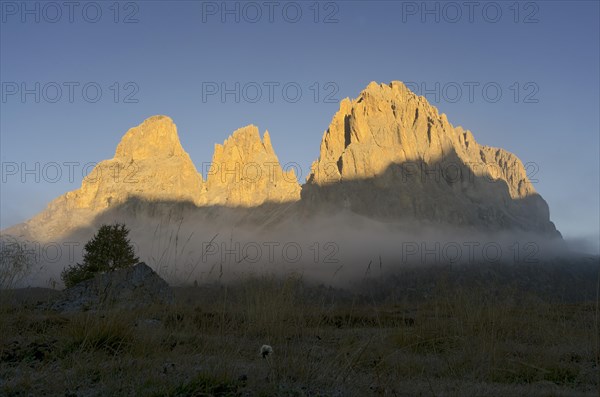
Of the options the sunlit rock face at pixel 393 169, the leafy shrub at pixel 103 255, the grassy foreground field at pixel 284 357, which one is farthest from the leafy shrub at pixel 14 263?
the sunlit rock face at pixel 393 169

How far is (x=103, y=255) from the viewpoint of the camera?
27594 millimetres

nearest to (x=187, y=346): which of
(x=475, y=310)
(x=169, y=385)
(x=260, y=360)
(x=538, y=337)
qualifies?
(x=260, y=360)

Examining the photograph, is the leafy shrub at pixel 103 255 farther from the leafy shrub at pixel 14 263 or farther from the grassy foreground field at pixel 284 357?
the grassy foreground field at pixel 284 357

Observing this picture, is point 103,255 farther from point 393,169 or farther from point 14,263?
point 393,169

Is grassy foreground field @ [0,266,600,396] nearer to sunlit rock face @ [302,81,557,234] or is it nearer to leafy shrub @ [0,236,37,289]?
leafy shrub @ [0,236,37,289]

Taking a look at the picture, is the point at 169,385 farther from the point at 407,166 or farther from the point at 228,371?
the point at 407,166

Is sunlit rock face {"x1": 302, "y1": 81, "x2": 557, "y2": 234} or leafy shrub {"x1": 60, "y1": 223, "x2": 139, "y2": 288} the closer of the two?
leafy shrub {"x1": 60, "y1": 223, "x2": 139, "y2": 288}

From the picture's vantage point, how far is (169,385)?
3.57 metres

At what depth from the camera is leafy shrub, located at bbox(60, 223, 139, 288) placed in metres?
27.8

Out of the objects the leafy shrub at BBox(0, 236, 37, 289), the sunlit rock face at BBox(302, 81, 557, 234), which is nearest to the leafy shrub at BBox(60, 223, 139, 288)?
the leafy shrub at BBox(0, 236, 37, 289)

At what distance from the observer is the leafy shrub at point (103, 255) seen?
27.8m

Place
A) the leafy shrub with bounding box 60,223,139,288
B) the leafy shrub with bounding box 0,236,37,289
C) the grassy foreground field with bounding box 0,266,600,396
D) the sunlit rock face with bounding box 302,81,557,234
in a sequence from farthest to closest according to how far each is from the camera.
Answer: the sunlit rock face with bounding box 302,81,557,234 < the leafy shrub with bounding box 60,223,139,288 < the leafy shrub with bounding box 0,236,37,289 < the grassy foreground field with bounding box 0,266,600,396

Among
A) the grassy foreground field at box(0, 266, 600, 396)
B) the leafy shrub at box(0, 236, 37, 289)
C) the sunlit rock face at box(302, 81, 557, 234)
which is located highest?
the sunlit rock face at box(302, 81, 557, 234)

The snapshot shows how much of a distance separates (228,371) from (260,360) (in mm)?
1063
